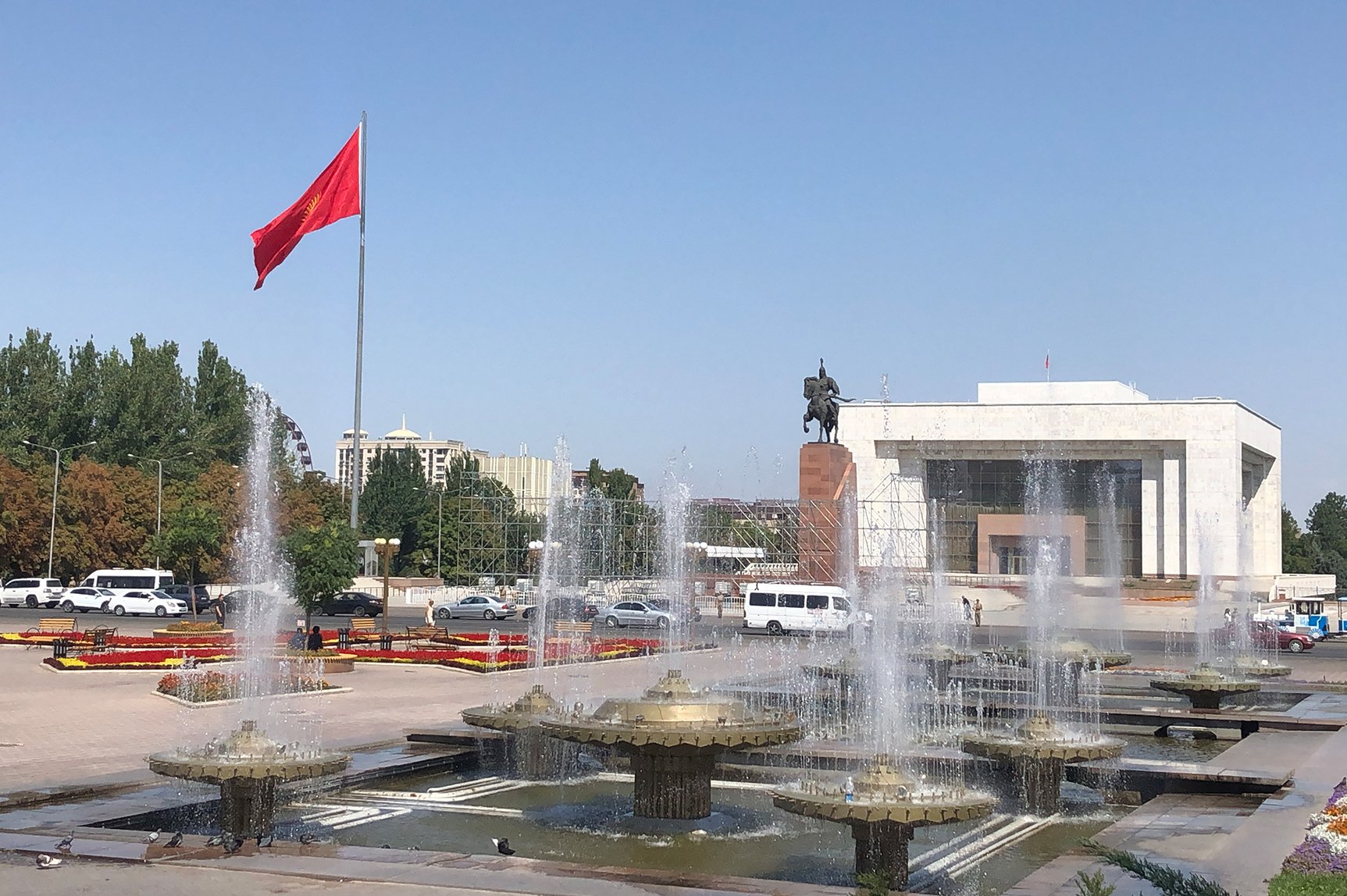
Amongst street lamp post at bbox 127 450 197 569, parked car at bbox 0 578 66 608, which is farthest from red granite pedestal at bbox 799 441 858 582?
parked car at bbox 0 578 66 608

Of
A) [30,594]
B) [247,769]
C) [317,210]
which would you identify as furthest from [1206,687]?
[30,594]

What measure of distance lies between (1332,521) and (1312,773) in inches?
3549

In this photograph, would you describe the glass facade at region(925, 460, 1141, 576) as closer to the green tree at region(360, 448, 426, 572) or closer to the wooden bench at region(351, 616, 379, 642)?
the green tree at region(360, 448, 426, 572)

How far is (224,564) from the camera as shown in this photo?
170 feet

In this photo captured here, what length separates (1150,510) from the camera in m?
59.9

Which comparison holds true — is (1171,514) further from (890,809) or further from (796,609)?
(890,809)

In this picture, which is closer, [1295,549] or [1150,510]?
[1150,510]

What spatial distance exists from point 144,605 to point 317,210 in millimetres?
16869

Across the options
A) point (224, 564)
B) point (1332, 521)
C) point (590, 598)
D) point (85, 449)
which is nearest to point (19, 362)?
point (85, 449)

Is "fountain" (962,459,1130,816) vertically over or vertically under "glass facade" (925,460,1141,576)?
under

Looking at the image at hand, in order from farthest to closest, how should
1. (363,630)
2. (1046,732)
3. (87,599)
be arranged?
1. (87,599)
2. (363,630)
3. (1046,732)

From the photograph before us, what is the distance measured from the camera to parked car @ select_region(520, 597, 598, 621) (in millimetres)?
39625

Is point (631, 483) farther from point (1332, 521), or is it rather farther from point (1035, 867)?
point (1035, 867)

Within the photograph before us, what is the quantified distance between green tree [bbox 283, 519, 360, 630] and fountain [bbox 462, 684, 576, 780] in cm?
1469
